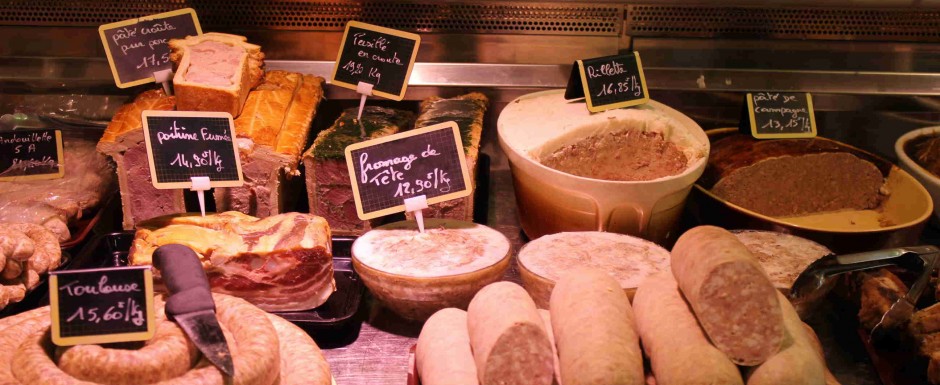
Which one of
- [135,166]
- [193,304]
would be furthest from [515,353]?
[135,166]

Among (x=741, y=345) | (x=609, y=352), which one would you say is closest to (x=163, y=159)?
(x=609, y=352)

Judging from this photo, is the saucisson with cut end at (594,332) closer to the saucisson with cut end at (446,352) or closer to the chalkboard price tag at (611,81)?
the saucisson with cut end at (446,352)

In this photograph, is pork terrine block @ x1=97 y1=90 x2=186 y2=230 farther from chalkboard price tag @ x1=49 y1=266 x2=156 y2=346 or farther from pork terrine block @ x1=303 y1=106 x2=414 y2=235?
chalkboard price tag @ x1=49 y1=266 x2=156 y2=346

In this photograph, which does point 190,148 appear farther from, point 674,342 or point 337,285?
point 674,342

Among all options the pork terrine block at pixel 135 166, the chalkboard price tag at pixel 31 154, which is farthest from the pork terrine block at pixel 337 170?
the chalkboard price tag at pixel 31 154

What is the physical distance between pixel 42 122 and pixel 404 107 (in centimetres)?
167

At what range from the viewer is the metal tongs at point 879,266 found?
2.53m

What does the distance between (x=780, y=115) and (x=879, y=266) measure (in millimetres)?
981

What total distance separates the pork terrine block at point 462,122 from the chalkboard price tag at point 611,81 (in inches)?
18.8

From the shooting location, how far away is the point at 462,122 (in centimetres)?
334

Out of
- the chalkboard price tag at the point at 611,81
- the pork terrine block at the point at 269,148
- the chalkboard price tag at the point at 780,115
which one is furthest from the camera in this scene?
the chalkboard price tag at the point at 780,115

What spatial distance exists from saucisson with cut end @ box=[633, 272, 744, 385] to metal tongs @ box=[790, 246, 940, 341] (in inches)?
25.3

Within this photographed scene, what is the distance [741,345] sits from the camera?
191cm

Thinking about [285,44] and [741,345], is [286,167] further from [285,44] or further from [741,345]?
[741,345]
